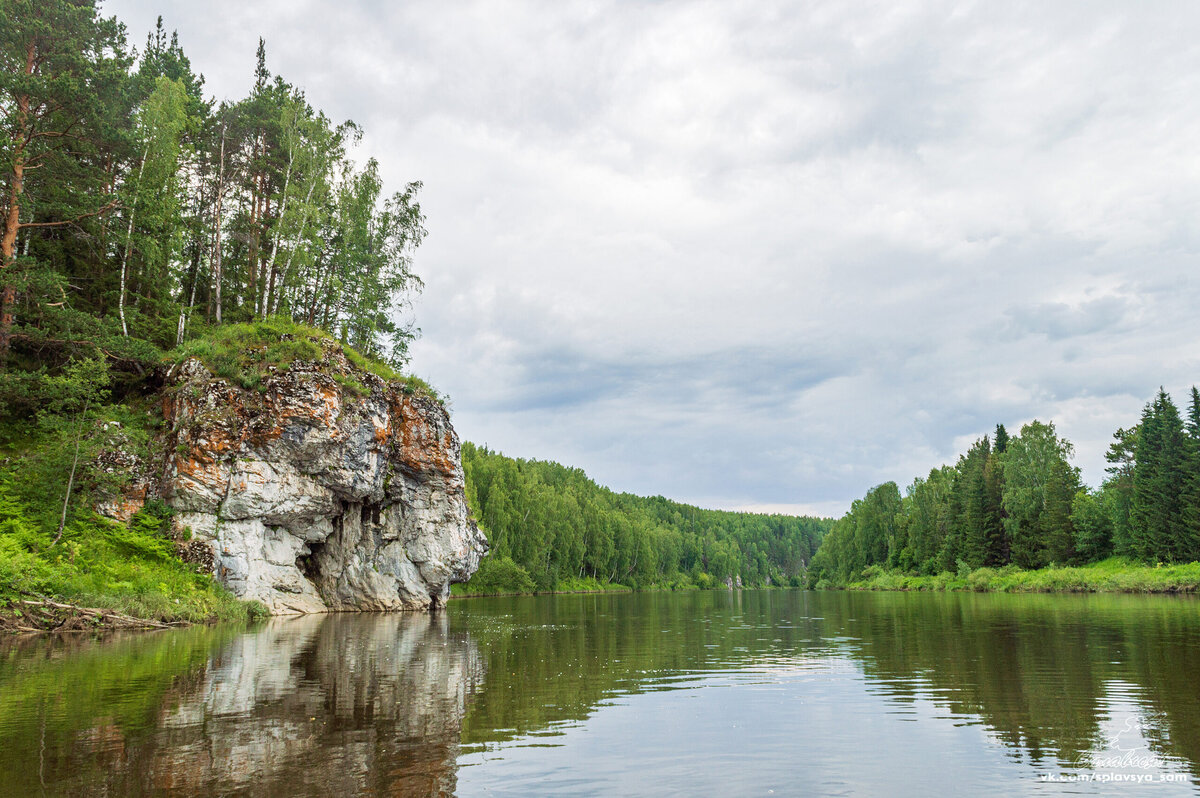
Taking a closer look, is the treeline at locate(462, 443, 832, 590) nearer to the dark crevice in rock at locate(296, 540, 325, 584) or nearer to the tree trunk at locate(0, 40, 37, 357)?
the dark crevice in rock at locate(296, 540, 325, 584)

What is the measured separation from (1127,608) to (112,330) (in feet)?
215

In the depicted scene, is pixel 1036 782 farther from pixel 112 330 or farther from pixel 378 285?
pixel 378 285

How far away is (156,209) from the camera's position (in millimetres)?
45125

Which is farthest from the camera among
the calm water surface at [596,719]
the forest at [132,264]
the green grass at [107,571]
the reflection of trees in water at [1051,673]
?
the forest at [132,264]

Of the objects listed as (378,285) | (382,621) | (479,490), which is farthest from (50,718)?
(479,490)

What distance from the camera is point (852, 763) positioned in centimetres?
1109

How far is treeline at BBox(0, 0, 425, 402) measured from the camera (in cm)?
3644

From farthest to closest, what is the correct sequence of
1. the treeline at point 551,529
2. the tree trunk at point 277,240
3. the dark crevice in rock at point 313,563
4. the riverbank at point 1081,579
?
the treeline at point 551,529 → the riverbank at point 1081,579 → the tree trunk at point 277,240 → the dark crevice in rock at point 313,563

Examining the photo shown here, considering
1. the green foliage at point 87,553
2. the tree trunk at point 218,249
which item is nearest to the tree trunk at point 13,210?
the green foliage at point 87,553

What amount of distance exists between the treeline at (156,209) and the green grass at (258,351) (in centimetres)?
232

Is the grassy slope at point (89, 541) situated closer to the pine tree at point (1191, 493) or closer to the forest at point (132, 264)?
the forest at point (132, 264)

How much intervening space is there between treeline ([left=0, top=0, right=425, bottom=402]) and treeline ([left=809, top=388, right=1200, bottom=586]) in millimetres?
77201

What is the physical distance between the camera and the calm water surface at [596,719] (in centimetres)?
995

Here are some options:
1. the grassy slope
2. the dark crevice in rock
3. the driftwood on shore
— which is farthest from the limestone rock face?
the driftwood on shore
